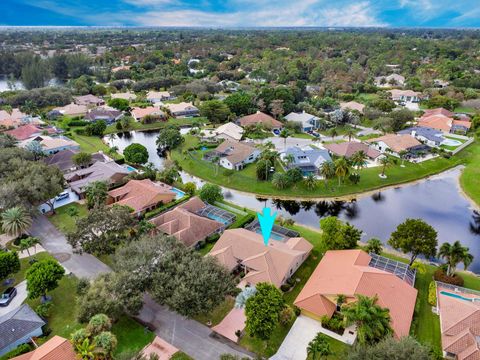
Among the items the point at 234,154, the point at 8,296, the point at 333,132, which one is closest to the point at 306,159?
the point at 234,154

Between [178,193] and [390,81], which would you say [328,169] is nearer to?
[178,193]

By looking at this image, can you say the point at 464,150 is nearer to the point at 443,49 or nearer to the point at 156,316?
the point at 156,316

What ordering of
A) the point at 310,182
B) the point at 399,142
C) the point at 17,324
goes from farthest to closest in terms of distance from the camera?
the point at 399,142
the point at 310,182
the point at 17,324

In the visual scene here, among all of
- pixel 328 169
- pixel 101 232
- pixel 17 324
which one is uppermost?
pixel 328 169

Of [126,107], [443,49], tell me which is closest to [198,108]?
[126,107]

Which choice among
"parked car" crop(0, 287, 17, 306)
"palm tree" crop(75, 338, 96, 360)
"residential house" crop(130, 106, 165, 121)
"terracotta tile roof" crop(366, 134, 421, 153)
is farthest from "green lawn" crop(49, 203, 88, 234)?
"terracotta tile roof" crop(366, 134, 421, 153)

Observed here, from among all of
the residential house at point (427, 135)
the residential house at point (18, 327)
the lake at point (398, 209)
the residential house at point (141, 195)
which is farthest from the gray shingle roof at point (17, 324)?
the residential house at point (427, 135)

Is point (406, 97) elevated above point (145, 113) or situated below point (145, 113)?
above
